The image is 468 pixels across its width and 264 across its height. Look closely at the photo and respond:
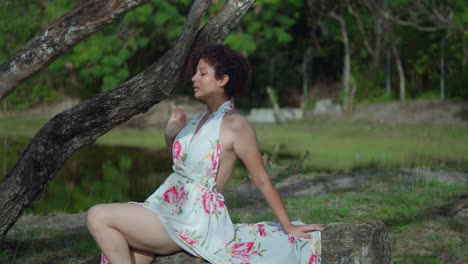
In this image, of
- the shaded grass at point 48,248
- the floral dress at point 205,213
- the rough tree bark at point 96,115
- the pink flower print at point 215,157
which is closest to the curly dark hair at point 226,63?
the floral dress at point 205,213

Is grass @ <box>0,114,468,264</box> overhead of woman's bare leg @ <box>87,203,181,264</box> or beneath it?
beneath

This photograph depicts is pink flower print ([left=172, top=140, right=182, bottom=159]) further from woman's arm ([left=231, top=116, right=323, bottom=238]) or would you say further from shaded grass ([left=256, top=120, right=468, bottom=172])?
shaded grass ([left=256, top=120, right=468, bottom=172])

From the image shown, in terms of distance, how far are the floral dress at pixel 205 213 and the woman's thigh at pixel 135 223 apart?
4cm

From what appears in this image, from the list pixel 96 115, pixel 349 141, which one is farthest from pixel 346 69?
pixel 96 115

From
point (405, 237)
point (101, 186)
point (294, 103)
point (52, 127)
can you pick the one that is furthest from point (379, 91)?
point (52, 127)

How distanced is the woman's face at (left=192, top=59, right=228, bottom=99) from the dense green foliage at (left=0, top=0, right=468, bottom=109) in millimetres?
19815

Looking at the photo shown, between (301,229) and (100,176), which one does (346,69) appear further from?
(301,229)

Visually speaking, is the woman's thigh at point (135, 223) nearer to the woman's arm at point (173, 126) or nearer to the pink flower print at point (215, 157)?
the pink flower print at point (215, 157)

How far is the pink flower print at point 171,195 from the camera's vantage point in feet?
14.9

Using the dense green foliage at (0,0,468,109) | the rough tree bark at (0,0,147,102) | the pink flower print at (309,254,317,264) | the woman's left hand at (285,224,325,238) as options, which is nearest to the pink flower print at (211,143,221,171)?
the woman's left hand at (285,224,325,238)

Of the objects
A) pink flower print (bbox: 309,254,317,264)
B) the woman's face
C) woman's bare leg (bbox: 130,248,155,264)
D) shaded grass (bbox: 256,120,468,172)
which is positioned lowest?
shaded grass (bbox: 256,120,468,172)

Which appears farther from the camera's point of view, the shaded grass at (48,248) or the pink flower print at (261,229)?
the shaded grass at (48,248)

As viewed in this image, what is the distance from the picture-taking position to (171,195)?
14.9ft

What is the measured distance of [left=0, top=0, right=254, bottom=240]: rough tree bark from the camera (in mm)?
5891
